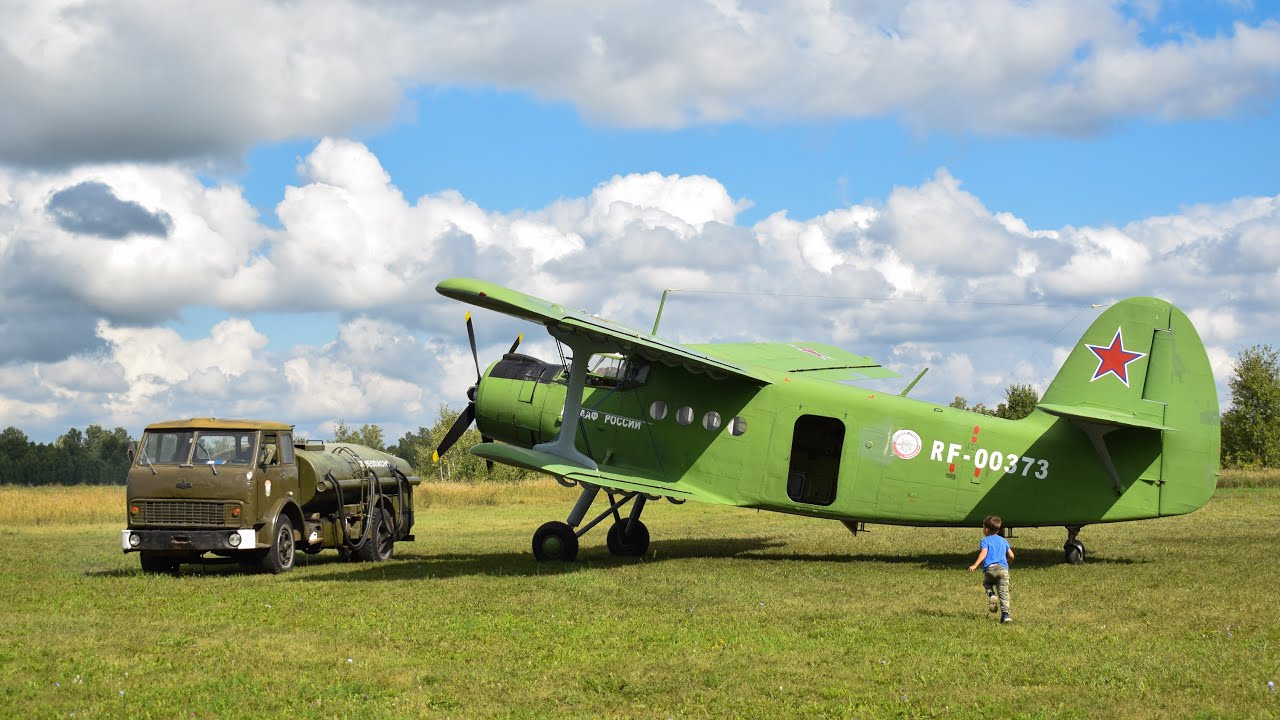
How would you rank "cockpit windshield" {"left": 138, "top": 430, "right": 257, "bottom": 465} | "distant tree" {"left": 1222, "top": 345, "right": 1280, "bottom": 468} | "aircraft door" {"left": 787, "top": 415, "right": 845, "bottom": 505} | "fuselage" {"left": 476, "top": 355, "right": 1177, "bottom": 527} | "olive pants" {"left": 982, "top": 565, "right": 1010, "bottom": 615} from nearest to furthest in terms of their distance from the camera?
"olive pants" {"left": 982, "top": 565, "right": 1010, "bottom": 615}, "fuselage" {"left": 476, "top": 355, "right": 1177, "bottom": 527}, "cockpit windshield" {"left": 138, "top": 430, "right": 257, "bottom": 465}, "aircraft door" {"left": 787, "top": 415, "right": 845, "bottom": 505}, "distant tree" {"left": 1222, "top": 345, "right": 1280, "bottom": 468}

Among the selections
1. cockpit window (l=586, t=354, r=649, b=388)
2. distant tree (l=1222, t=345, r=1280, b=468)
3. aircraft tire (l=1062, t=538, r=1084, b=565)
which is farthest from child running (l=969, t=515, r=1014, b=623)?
distant tree (l=1222, t=345, r=1280, b=468)

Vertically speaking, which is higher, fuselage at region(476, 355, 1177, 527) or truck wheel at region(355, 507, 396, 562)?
fuselage at region(476, 355, 1177, 527)

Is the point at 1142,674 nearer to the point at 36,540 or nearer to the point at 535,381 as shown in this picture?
the point at 535,381

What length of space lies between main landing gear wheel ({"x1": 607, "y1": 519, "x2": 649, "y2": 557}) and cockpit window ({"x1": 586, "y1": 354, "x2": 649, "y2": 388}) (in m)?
2.63

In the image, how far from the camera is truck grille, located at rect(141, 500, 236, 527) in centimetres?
1603

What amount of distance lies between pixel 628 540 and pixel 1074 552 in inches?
284

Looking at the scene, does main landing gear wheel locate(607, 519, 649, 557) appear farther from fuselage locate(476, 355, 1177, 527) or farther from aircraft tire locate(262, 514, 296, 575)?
aircraft tire locate(262, 514, 296, 575)

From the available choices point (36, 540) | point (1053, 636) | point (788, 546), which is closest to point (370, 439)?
point (36, 540)

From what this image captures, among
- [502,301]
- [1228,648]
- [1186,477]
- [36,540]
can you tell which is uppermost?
[502,301]

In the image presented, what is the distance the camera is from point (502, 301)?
14.2m

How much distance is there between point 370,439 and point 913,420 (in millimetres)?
111580

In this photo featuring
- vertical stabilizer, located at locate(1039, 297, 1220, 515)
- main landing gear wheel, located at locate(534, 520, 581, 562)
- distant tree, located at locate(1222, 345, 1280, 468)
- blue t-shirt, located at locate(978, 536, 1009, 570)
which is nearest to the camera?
blue t-shirt, located at locate(978, 536, 1009, 570)

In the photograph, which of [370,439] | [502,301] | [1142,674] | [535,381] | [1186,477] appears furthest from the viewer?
[370,439]

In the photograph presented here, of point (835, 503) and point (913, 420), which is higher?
point (913, 420)
